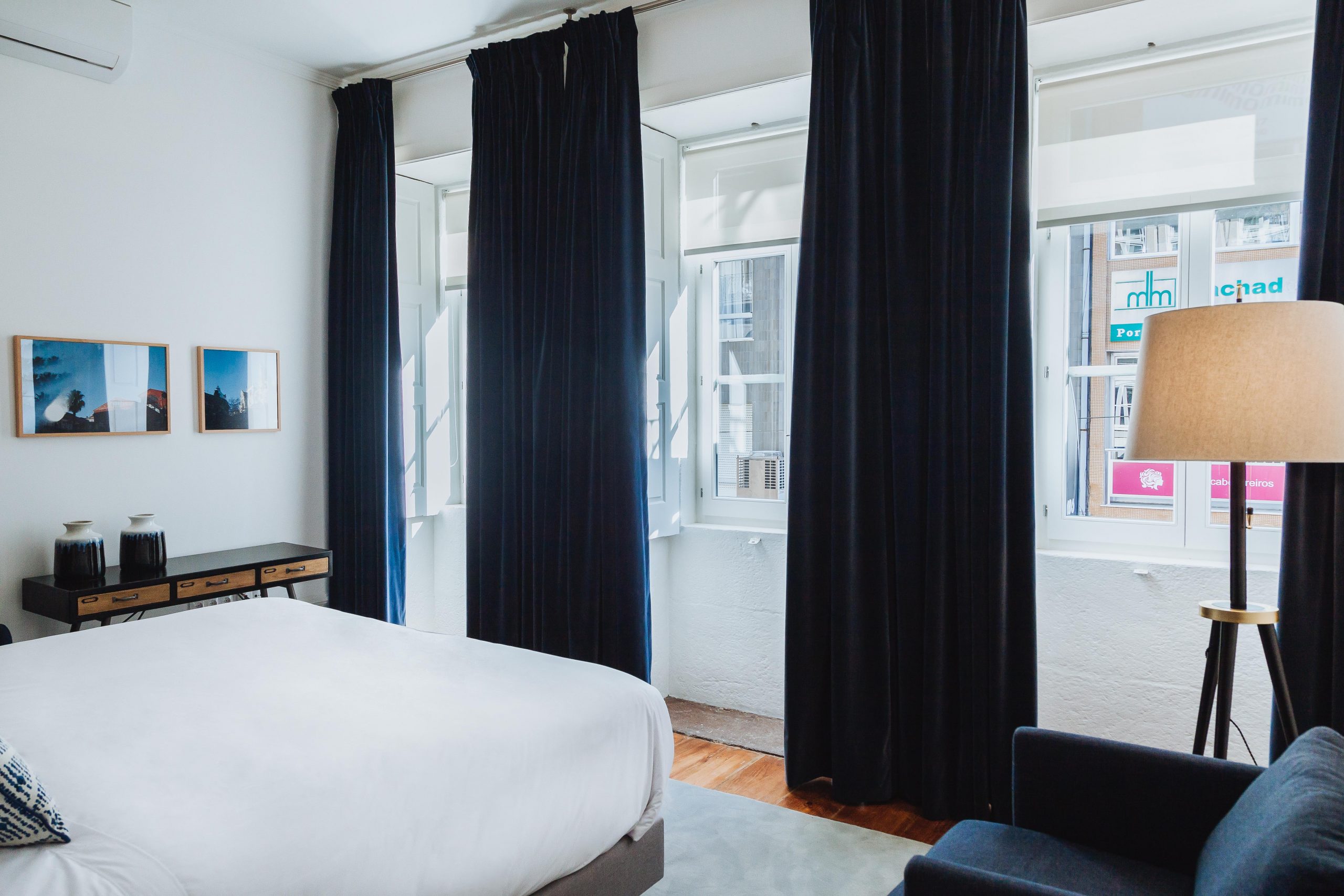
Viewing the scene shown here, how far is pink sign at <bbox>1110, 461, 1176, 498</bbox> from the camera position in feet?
9.53

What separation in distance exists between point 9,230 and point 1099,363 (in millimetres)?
4127

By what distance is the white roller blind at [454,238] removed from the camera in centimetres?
461

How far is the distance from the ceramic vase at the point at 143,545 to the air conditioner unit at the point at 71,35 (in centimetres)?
181

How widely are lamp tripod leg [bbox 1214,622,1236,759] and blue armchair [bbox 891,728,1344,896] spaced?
0.41 m

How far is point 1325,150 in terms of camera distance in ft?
7.41

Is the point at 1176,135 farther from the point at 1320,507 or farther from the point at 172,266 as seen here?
the point at 172,266

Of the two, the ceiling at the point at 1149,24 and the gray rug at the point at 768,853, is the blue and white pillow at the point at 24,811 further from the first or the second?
the ceiling at the point at 1149,24

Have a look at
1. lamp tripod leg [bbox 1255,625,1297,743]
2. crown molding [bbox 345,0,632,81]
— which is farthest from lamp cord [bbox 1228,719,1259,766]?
crown molding [bbox 345,0,632,81]

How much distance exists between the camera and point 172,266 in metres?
3.72

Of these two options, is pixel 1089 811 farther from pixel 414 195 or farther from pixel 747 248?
pixel 414 195

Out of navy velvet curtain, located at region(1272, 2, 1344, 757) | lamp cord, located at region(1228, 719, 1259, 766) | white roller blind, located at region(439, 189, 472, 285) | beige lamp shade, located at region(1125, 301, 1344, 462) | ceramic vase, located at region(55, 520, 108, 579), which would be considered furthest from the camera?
white roller blind, located at region(439, 189, 472, 285)

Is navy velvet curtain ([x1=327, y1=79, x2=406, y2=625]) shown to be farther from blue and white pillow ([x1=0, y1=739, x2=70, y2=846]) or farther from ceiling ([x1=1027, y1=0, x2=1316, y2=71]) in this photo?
ceiling ([x1=1027, y1=0, x2=1316, y2=71])

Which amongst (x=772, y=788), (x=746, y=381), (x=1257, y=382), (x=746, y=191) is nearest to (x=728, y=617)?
(x=772, y=788)

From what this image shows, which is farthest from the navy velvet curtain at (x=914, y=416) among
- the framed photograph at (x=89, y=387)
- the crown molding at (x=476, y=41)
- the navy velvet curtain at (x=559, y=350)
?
the framed photograph at (x=89, y=387)
